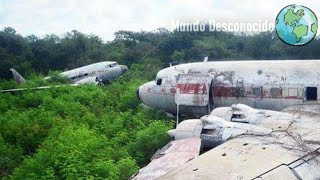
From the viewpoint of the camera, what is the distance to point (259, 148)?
31.6ft

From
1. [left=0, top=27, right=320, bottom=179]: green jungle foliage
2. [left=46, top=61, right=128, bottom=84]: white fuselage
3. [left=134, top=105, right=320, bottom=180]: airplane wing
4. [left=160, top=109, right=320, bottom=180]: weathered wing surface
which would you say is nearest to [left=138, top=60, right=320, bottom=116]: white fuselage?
[left=0, top=27, right=320, bottom=179]: green jungle foliage

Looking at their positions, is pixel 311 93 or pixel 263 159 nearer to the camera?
pixel 263 159

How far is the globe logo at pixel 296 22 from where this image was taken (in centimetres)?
1620

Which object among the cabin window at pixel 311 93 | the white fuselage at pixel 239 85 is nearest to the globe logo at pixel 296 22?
the white fuselage at pixel 239 85

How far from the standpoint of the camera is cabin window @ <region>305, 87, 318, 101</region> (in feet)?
46.5

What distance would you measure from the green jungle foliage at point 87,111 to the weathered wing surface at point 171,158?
113cm

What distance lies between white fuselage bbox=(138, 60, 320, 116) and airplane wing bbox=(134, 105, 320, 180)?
135 centimetres

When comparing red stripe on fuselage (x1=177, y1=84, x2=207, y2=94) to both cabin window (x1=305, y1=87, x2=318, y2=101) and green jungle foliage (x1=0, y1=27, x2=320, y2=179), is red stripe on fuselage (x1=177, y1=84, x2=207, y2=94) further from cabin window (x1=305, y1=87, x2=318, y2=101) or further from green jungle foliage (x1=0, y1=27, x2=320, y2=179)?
cabin window (x1=305, y1=87, x2=318, y2=101)

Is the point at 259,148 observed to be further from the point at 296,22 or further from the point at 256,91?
the point at 296,22

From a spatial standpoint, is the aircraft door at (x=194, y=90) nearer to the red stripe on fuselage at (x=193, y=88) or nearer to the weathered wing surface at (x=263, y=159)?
the red stripe on fuselage at (x=193, y=88)

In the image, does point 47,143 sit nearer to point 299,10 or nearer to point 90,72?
point 299,10

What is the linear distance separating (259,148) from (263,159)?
0.91 metres

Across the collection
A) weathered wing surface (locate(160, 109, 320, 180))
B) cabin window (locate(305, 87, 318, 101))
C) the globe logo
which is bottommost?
weathered wing surface (locate(160, 109, 320, 180))

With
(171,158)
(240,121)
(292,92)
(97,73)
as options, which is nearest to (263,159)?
(171,158)
